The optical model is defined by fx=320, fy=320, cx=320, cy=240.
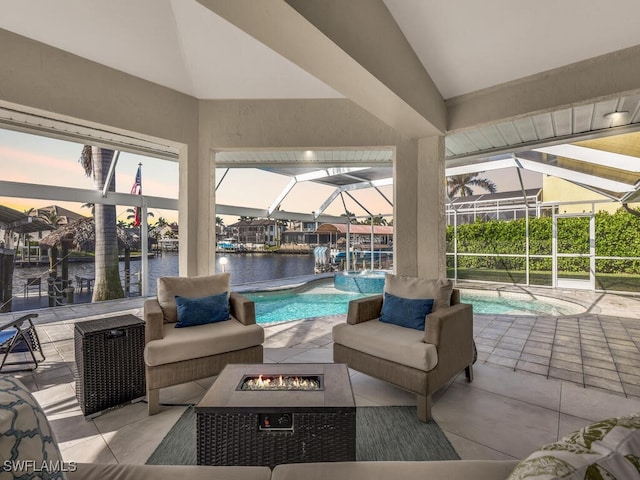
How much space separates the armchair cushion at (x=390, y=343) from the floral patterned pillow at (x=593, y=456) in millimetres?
1679

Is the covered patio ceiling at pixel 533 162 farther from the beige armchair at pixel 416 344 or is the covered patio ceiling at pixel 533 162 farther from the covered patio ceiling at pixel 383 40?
the beige armchair at pixel 416 344

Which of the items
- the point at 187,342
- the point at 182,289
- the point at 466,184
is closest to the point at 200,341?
the point at 187,342

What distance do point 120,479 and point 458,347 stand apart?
2.42 meters

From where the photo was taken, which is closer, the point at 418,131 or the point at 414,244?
the point at 418,131

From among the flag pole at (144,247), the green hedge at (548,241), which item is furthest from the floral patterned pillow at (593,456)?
the green hedge at (548,241)

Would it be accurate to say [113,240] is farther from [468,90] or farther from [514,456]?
[514,456]

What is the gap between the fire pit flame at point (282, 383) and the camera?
1767 millimetres

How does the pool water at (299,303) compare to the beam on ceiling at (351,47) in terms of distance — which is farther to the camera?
the pool water at (299,303)

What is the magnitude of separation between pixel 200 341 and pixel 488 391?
2475 millimetres

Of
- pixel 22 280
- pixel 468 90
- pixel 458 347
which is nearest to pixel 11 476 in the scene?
pixel 458 347

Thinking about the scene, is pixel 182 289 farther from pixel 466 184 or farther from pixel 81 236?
pixel 466 184

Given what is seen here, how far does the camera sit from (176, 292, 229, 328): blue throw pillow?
2906 mm

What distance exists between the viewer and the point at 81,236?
21.6 feet

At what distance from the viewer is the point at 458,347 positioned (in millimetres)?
2666
